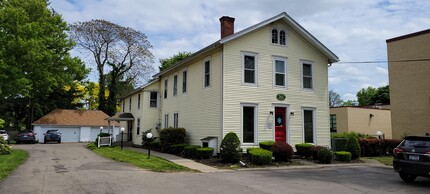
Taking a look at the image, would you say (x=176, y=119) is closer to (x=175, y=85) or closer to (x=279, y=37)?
(x=175, y=85)

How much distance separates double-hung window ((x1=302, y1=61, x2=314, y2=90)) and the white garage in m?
30.8

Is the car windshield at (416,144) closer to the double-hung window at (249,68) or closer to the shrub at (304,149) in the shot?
the shrub at (304,149)

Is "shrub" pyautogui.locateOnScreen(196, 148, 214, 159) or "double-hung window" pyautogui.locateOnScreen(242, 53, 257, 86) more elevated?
"double-hung window" pyautogui.locateOnScreen(242, 53, 257, 86)

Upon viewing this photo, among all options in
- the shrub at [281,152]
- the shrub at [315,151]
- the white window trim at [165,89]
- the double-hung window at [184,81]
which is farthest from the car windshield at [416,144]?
the white window trim at [165,89]

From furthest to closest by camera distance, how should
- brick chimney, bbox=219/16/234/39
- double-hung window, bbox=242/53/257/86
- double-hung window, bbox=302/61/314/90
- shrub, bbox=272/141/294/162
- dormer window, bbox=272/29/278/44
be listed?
brick chimney, bbox=219/16/234/39 < double-hung window, bbox=302/61/314/90 < dormer window, bbox=272/29/278/44 < double-hung window, bbox=242/53/257/86 < shrub, bbox=272/141/294/162

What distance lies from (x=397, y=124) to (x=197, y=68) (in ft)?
54.4

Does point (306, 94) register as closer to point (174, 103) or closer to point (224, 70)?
point (224, 70)

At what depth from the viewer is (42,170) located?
1352 centimetres

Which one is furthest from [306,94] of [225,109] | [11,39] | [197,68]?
[11,39]


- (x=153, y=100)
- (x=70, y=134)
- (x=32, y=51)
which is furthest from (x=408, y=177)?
(x=70, y=134)

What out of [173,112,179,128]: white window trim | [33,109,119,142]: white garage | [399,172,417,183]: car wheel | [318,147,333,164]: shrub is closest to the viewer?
[399,172,417,183]: car wheel

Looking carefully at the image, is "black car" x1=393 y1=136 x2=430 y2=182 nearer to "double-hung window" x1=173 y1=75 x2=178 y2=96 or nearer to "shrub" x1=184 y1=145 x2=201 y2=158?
"shrub" x1=184 y1=145 x2=201 y2=158

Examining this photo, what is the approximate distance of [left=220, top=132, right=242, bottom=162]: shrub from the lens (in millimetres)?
15844

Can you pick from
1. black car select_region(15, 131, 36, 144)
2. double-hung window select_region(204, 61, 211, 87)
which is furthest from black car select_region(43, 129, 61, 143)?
double-hung window select_region(204, 61, 211, 87)
